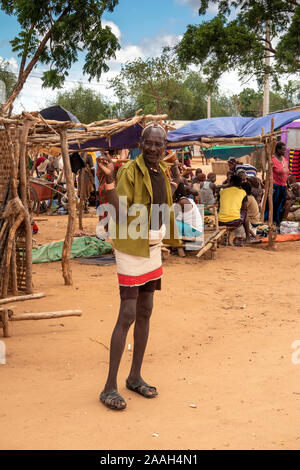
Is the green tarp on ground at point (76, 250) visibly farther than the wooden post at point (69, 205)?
Yes

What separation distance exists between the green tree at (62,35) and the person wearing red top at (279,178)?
16.7 ft

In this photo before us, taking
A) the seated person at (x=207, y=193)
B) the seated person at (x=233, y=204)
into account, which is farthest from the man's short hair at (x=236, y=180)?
the seated person at (x=207, y=193)

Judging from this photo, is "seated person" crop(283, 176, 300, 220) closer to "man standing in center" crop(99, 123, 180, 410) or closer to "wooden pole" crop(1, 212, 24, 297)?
"wooden pole" crop(1, 212, 24, 297)

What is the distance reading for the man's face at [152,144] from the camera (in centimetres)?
339

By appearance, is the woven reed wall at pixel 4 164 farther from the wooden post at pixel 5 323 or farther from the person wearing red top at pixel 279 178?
the person wearing red top at pixel 279 178

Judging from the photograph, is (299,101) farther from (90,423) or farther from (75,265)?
(90,423)

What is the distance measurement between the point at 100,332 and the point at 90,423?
201cm

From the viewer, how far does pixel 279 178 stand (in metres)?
11.0

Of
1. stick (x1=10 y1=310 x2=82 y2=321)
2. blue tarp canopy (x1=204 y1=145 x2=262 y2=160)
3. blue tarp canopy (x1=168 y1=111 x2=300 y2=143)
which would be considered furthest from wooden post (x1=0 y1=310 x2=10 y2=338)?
blue tarp canopy (x1=204 y1=145 x2=262 y2=160)

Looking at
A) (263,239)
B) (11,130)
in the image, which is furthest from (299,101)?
(11,130)

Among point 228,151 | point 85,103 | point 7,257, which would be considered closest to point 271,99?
point 85,103

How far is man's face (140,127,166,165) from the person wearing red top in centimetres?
789

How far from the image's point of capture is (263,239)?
10336 mm
